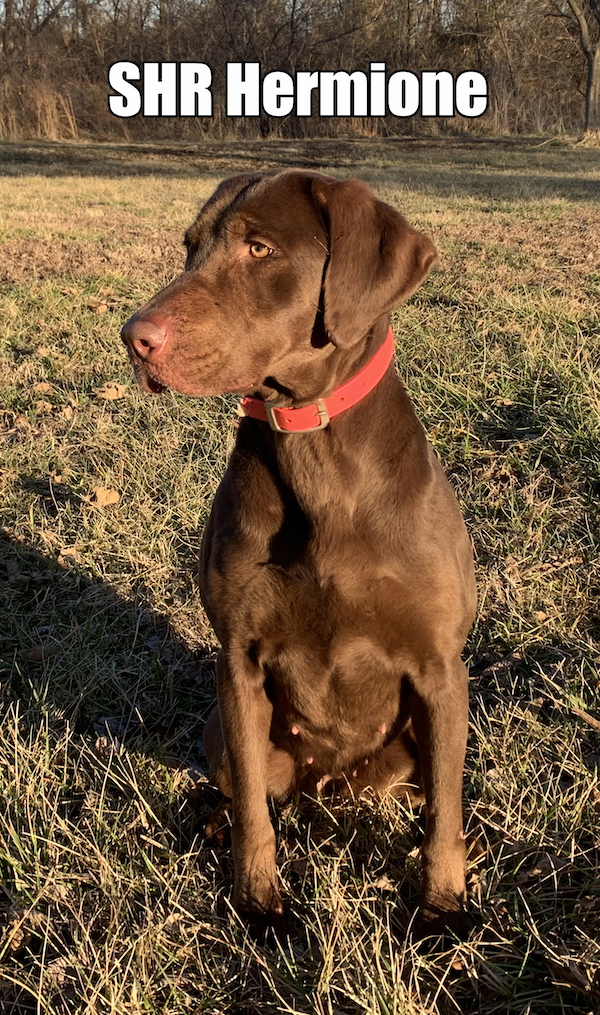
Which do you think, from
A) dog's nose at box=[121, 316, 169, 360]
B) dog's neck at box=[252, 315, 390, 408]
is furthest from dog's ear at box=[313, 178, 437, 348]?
dog's nose at box=[121, 316, 169, 360]

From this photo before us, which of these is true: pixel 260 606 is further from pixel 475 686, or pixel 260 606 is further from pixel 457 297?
pixel 457 297

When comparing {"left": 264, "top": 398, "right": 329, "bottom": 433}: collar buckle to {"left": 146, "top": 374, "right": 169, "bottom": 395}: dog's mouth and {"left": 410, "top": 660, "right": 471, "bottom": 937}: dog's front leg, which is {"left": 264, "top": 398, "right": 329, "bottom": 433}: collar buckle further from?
{"left": 410, "top": 660, "right": 471, "bottom": 937}: dog's front leg

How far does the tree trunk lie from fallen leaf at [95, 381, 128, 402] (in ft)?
81.1

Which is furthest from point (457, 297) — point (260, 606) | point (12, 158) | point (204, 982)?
point (12, 158)

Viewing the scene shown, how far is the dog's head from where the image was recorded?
79.4 inches

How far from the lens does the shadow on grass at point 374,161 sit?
15039 mm

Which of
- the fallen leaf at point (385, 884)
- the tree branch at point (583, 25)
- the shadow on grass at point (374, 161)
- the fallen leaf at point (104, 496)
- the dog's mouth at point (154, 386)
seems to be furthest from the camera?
the tree branch at point (583, 25)

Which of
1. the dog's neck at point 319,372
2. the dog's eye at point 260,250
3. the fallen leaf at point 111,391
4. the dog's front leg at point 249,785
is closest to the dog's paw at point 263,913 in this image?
the dog's front leg at point 249,785

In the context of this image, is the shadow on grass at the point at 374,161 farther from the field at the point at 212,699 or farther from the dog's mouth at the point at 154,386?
the dog's mouth at the point at 154,386

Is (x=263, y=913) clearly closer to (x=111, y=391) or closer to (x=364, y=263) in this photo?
(x=364, y=263)

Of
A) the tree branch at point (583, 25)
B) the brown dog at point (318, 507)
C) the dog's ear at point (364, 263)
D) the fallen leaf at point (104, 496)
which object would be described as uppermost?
the tree branch at point (583, 25)

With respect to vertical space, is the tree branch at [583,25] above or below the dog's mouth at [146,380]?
above

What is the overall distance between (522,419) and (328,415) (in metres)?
2.74

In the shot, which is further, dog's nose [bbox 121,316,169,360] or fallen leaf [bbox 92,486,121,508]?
fallen leaf [bbox 92,486,121,508]
